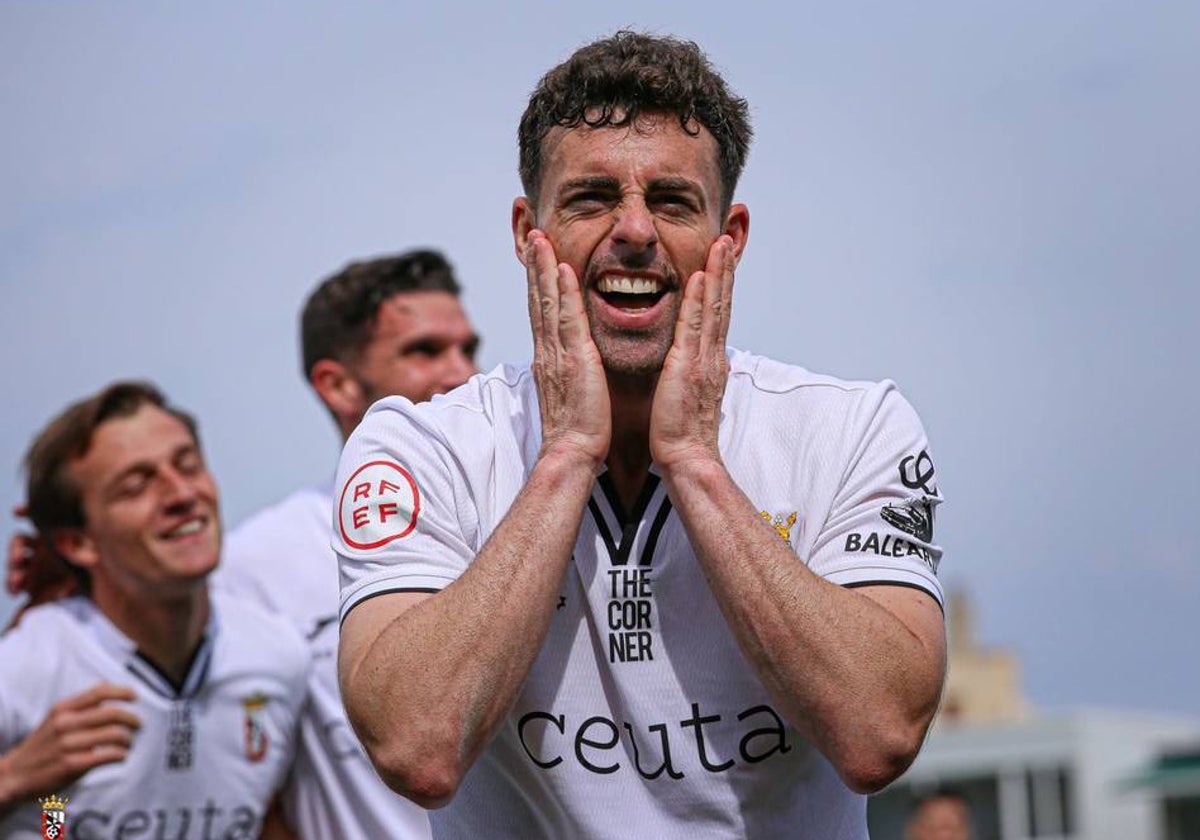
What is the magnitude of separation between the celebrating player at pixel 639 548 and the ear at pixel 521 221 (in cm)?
5

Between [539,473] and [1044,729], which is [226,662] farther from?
[1044,729]

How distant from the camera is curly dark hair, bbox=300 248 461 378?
877 cm

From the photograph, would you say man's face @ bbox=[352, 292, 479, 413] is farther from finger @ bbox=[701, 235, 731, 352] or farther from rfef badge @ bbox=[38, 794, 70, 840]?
finger @ bbox=[701, 235, 731, 352]

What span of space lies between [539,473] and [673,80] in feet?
3.20

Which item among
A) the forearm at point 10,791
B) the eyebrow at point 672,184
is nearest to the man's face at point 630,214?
the eyebrow at point 672,184

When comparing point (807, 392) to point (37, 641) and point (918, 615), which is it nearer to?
point (918, 615)

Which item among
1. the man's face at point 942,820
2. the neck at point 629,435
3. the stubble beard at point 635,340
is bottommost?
the neck at point 629,435

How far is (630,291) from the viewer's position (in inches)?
192

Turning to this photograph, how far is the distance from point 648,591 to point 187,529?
12.7ft

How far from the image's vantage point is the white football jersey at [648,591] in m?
4.71

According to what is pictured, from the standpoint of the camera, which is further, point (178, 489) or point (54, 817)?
point (178, 489)

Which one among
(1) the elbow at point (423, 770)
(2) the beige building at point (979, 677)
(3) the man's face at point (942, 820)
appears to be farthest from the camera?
(2) the beige building at point (979, 677)

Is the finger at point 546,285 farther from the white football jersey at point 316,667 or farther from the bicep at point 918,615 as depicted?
the white football jersey at point 316,667

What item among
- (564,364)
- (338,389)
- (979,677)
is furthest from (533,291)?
(979,677)
